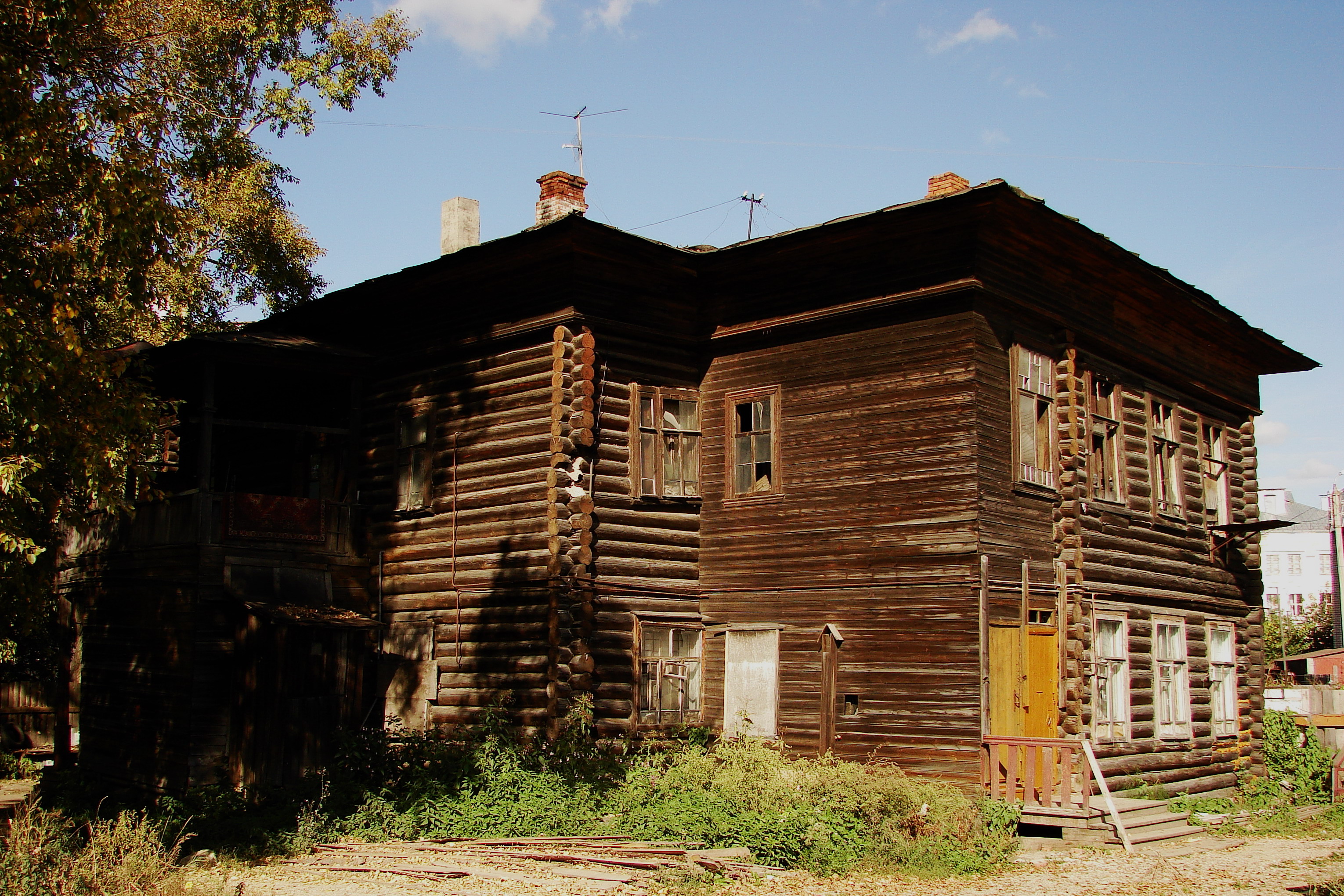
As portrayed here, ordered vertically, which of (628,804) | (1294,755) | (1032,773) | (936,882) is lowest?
(936,882)

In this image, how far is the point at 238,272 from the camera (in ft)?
101

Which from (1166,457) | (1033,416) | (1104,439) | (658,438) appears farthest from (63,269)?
(1166,457)

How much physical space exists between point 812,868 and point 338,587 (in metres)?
9.88

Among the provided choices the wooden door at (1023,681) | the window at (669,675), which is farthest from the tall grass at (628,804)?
the wooden door at (1023,681)

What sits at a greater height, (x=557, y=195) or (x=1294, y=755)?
(x=557, y=195)

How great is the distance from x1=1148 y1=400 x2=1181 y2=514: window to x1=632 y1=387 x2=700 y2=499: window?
799 cm

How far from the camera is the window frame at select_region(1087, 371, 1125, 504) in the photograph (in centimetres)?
1995

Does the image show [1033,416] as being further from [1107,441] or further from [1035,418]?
[1107,441]

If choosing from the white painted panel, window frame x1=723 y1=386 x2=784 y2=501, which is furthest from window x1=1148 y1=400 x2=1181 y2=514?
the white painted panel

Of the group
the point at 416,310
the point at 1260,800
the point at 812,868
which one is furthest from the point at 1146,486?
the point at 416,310

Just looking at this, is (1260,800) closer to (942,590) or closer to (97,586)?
(942,590)

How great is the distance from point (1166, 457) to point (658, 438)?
9331mm

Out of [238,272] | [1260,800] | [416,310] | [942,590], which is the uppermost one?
[238,272]

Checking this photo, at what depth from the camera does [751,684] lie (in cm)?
1902
